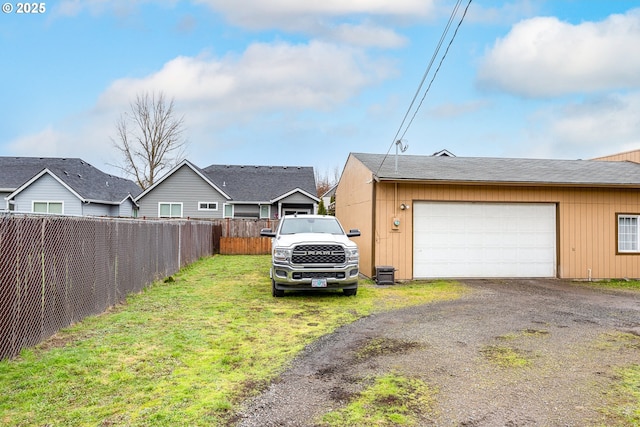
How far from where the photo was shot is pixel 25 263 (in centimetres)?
505

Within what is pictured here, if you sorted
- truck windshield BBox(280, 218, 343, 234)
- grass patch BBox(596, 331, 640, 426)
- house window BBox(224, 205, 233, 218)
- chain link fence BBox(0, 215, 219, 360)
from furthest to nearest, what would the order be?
1. house window BBox(224, 205, 233, 218)
2. truck windshield BBox(280, 218, 343, 234)
3. chain link fence BBox(0, 215, 219, 360)
4. grass patch BBox(596, 331, 640, 426)

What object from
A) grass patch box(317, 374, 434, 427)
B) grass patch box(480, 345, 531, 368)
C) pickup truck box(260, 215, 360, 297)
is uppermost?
pickup truck box(260, 215, 360, 297)

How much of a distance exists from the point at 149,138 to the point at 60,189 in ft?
41.8

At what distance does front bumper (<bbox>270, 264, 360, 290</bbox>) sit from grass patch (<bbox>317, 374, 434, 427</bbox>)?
4.57 meters

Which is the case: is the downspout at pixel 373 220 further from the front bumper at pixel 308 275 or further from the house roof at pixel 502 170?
the front bumper at pixel 308 275

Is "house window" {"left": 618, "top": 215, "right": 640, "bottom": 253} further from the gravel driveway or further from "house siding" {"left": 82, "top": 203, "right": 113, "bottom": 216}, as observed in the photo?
"house siding" {"left": 82, "top": 203, "right": 113, "bottom": 216}

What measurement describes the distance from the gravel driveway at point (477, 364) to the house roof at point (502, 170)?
457cm

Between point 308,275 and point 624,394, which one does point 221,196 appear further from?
point 624,394

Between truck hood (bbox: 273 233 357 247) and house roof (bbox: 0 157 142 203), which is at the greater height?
house roof (bbox: 0 157 142 203)

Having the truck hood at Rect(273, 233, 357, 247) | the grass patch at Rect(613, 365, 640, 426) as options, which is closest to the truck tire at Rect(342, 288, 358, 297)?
the truck hood at Rect(273, 233, 357, 247)

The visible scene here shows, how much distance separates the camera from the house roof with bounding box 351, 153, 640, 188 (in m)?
12.3

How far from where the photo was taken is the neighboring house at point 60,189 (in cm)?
2591

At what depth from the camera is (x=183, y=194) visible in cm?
2688
